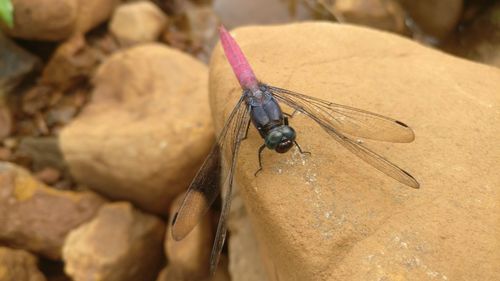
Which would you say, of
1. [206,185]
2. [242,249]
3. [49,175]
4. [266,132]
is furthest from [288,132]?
[49,175]

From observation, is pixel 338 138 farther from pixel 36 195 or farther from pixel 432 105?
pixel 36 195

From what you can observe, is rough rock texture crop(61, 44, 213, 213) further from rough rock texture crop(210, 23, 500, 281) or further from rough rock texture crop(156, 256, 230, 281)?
rough rock texture crop(210, 23, 500, 281)

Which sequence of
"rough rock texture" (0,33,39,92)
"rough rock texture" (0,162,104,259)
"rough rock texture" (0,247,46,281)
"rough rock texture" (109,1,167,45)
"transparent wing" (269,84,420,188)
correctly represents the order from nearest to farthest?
"transparent wing" (269,84,420,188), "rough rock texture" (0,247,46,281), "rough rock texture" (0,162,104,259), "rough rock texture" (0,33,39,92), "rough rock texture" (109,1,167,45)

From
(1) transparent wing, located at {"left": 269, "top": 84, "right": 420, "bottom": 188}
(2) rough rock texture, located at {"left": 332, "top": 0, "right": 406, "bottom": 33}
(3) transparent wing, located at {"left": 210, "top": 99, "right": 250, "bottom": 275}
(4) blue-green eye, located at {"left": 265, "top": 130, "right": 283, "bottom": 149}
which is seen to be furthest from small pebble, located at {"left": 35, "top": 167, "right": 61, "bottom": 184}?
(2) rough rock texture, located at {"left": 332, "top": 0, "right": 406, "bottom": 33}

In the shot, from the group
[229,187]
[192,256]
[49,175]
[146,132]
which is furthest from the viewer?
[49,175]

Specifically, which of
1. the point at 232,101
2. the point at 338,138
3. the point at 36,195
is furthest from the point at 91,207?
the point at 338,138

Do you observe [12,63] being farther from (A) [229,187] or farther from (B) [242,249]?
(A) [229,187]

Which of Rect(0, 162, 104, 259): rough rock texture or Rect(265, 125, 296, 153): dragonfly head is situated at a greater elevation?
Rect(265, 125, 296, 153): dragonfly head

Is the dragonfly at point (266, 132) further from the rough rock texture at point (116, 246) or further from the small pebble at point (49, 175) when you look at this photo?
the small pebble at point (49, 175)
